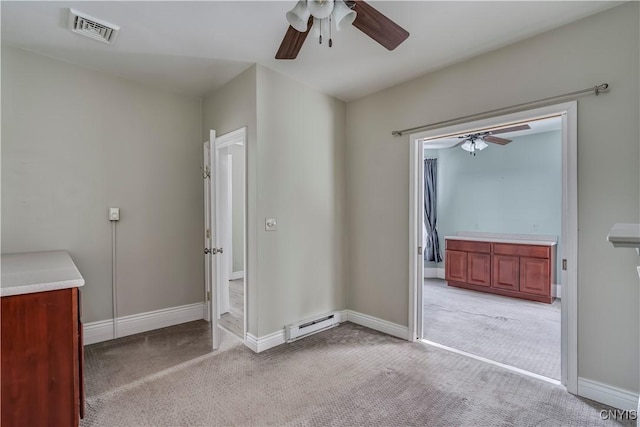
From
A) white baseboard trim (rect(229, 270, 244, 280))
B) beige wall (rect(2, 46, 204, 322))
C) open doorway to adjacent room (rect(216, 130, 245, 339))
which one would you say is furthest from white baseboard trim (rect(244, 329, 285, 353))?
white baseboard trim (rect(229, 270, 244, 280))

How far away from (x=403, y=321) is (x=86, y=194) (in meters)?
3.27

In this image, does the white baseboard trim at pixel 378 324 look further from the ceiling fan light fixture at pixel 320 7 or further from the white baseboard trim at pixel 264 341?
the ceiling fan light fixture at pixel 320 7

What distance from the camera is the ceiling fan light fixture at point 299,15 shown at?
5.25 ft

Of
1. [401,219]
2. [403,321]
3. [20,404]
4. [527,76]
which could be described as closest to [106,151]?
[20,404]

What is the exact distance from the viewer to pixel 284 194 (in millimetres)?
3055

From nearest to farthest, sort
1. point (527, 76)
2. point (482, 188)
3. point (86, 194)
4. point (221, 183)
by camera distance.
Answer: point (527, 76), point (86, 194), point (221, 183), point (482, 188)

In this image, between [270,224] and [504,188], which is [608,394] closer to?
[270,224]

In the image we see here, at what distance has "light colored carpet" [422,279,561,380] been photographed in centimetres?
274

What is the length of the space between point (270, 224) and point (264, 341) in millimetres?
1066

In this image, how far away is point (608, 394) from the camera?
6.68 feet

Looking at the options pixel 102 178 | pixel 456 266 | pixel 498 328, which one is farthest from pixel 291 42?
pixel 456 266

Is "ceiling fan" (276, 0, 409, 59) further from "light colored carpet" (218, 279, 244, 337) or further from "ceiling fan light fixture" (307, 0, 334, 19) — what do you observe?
"light colored carpet" (218, 279, 244, 337)

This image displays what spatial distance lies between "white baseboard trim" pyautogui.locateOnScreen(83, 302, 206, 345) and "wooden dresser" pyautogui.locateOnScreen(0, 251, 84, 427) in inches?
67.8

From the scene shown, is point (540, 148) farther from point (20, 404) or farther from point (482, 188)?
point (20, 404)
